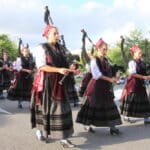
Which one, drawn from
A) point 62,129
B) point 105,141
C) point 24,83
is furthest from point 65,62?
point 24,83

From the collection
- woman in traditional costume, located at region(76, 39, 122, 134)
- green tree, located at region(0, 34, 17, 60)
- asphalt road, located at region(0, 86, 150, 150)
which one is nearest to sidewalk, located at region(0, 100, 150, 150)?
asphalt road, located at region(0, 86, 150, 150)

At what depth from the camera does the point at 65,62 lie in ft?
24.3

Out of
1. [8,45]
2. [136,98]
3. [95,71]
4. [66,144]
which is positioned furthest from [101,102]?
[8,45]

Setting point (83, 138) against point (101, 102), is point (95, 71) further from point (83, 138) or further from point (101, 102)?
point (83, 138)

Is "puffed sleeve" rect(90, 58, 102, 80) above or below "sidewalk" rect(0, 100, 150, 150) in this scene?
above

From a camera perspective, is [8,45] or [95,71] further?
[8,45]

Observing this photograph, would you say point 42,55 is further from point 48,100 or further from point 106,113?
point 106,113

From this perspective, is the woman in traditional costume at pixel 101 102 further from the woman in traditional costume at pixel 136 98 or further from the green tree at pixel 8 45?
the green tree at pixel 8 45

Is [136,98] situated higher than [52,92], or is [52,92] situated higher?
[52,92]

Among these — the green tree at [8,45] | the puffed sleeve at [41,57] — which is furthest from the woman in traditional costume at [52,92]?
the green tree at [8,45]

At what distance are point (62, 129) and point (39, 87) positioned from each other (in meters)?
0.71

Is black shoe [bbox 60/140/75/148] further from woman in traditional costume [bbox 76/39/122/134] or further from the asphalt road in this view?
woman in traditional costume [bbox 76/39/122/134]

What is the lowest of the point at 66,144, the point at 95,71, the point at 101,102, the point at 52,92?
the point at 66,144

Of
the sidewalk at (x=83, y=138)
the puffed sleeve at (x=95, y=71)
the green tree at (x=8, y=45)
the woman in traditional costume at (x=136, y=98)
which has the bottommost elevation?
the sidewalk at (x=83, y=138)
